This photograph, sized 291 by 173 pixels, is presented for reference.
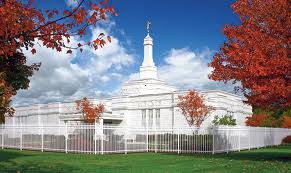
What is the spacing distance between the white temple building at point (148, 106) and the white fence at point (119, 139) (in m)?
22.5

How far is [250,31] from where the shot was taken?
18.3 m

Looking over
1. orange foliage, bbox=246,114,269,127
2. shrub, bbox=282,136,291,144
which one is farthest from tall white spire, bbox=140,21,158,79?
Result: shrub, bbox=282,136,291,144

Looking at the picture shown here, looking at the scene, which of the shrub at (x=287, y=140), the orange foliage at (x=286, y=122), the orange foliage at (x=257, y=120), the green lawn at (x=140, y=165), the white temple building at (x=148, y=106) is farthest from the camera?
the orange foliage at (x=257, y=120)

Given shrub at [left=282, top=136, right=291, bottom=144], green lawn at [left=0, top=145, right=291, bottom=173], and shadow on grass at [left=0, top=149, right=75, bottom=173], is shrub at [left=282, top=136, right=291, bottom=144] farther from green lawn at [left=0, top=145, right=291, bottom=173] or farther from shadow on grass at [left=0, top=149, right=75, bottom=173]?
shadow on grass at [left=0, top=149, right=75, bottom=173]

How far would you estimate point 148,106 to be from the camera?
193 ft

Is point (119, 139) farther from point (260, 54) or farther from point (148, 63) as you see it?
point (148, 63)

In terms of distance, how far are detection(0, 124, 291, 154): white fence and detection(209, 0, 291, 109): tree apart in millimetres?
7480

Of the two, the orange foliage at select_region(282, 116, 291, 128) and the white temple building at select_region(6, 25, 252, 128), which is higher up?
the white temple building at select_region(6, 25, 252, 128)

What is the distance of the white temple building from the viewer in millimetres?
54397

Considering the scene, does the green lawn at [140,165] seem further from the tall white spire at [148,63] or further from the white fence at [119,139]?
the tall white spire at [148,63]

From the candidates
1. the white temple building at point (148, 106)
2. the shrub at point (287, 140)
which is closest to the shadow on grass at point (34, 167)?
the shrub at point (287, 140)

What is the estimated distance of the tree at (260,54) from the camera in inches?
671

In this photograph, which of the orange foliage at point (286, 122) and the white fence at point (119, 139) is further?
the orange foliage at point (286, 122)

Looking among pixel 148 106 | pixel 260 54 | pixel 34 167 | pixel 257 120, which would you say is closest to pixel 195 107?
pixel 257 120
